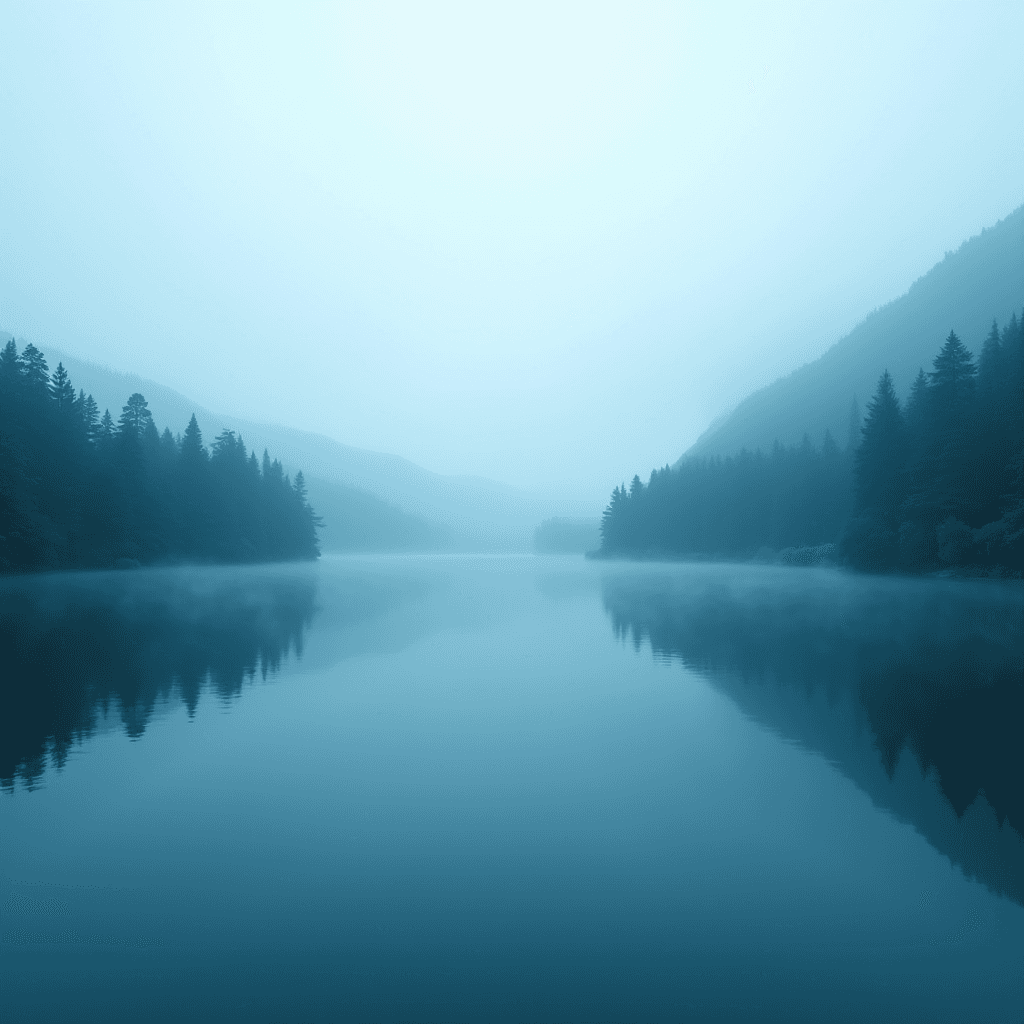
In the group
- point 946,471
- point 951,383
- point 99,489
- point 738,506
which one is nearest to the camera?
point 946,471

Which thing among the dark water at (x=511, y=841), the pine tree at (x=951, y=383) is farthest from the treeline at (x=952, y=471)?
the dark water at (x=511, y=841)

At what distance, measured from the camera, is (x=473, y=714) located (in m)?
15.5

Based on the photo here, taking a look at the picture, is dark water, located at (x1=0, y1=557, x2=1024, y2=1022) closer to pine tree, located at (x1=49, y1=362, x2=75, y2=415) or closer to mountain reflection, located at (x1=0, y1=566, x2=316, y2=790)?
mountain reflection, located at (x1=0, y1=566, x2=316, y2=790)

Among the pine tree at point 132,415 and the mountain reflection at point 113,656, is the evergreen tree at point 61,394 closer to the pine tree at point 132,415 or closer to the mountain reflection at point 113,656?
the pine tree at point 132,415

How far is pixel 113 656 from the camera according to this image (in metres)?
21.7

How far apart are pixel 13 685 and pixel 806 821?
17478 millimetres

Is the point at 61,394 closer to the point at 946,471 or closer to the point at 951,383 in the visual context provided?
the point at 946,471

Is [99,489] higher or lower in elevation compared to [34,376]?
lower

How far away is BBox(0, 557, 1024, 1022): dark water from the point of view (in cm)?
625

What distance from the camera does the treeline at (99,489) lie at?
61.3m

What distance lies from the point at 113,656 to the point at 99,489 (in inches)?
2355

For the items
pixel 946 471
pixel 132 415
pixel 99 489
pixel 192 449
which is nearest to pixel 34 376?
pixel 99 489

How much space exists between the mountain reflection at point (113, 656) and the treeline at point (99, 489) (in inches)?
836

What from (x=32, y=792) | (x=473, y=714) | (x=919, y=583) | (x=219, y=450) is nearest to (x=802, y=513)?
(x=919, y=583)
